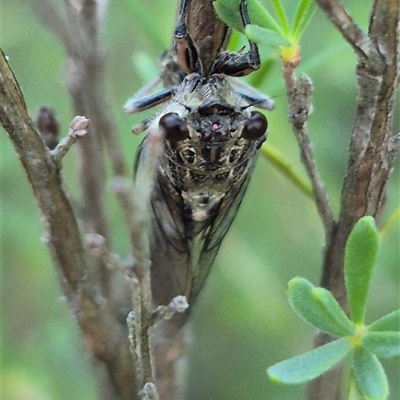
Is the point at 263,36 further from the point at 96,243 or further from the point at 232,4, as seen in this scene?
the point at 96,243

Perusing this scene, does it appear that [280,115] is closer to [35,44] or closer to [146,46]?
[146,46]

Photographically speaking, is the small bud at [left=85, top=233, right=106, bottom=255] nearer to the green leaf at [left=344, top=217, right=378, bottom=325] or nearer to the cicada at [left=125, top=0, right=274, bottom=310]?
the green leaf at [left=344, top=217, right=378, bottom=325]

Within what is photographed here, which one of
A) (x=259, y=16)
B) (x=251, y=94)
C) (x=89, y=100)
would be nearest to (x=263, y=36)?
(x=259, y=16)

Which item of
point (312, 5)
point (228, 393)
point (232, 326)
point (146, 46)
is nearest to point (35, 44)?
point (146, 46)

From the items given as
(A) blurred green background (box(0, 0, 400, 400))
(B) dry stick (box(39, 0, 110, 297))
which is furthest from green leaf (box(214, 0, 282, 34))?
(A) blurred green background (box(0, 0, 400, 400))

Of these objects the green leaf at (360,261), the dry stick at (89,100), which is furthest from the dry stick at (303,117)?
the dry stick at (89,100)

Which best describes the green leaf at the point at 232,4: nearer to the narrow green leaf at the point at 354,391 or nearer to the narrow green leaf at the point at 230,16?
the narrow green leaf at the point at 230,16

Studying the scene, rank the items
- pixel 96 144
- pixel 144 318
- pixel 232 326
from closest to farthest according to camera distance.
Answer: pixel 144 318 → pixel 96 144 → pixel 232 326
